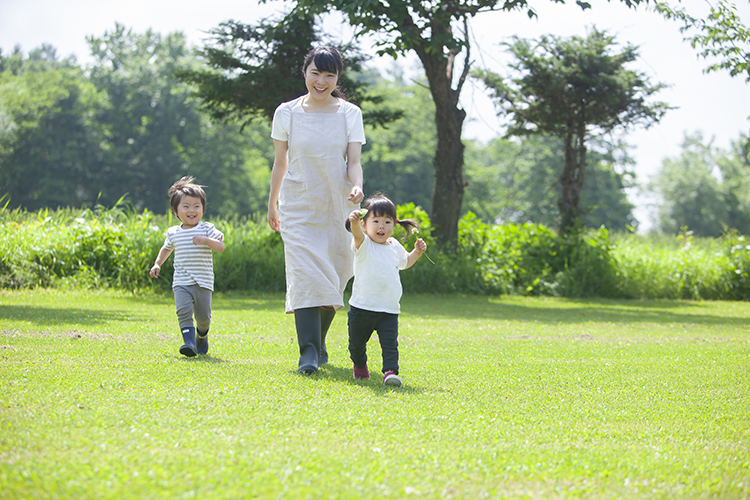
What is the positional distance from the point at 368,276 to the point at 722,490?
2409mm

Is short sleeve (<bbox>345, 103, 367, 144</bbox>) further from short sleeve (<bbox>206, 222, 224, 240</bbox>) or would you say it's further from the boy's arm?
short sleeve (<bbox>206, 222, 224, 240</bbox>)

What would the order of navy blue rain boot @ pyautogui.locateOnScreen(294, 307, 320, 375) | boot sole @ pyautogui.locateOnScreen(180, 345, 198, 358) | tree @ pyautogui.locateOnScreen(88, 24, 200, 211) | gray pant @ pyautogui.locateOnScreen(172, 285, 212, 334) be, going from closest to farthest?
navy blue rain boot @ pyautogui.locateOnScreen(294, 307, 320, 375) < boot sole @ pyautogui.locateOnScreen(180, 345, 198, 358) < gray pant @ pyautogui.locateOnScreen(172, 285, 212, 334) < tree @ pyautogui.locateOnScreen(88, 24, 200, 211)

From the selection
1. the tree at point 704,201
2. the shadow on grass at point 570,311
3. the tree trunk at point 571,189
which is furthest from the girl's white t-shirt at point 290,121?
the tree at point 704,201

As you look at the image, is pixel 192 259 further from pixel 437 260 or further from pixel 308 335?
pixel 437 260

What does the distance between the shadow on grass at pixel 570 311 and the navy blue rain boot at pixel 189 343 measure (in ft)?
16.5

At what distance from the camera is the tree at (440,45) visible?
11.7 meters

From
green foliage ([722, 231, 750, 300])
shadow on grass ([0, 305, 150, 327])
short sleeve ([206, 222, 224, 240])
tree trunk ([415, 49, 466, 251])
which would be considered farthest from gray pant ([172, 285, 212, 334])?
green foliage ([722, 231, 750, 300])

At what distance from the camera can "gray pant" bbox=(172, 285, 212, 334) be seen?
5.04 meters

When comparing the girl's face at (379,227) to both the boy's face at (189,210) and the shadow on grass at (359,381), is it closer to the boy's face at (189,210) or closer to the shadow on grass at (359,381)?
the shadow on grass at (359,381)

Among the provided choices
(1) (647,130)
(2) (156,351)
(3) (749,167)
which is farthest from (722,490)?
(3) (749,167)

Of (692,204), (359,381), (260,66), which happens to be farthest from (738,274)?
(692,204)

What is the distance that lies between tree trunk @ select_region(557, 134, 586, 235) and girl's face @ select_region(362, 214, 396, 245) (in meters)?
12.7

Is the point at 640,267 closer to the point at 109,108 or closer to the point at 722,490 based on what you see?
the point at 722,490

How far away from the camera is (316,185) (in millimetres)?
4586
